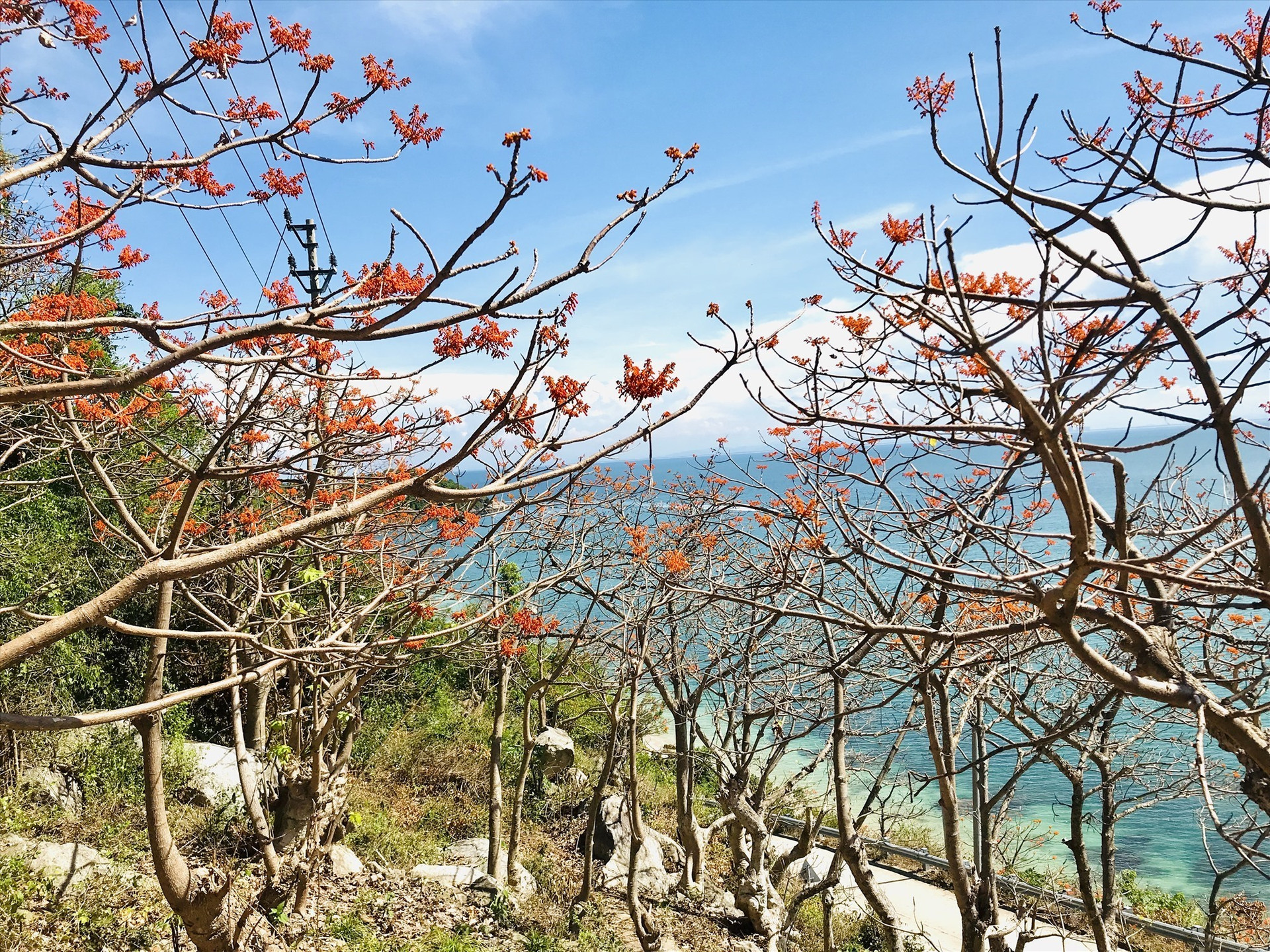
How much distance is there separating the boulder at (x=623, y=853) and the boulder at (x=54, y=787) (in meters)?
5.36

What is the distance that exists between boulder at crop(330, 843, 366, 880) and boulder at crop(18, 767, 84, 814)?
2499mm

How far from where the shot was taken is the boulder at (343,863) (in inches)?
298

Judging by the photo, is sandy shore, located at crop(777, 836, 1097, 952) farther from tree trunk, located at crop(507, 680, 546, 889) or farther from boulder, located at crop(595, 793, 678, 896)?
tree trunk, located at crop(507, 680, 546, 889)

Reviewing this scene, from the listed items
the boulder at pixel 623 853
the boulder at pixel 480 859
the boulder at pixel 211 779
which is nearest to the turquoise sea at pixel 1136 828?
the boulder at pixel 623 853

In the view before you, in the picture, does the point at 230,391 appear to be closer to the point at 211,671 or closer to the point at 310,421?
the point at 310,421

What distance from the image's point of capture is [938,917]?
1040cm

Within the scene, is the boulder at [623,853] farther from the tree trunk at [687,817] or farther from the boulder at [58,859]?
the boulder at [58,859]

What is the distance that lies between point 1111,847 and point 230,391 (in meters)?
7.73

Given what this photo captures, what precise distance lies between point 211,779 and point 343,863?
220cm

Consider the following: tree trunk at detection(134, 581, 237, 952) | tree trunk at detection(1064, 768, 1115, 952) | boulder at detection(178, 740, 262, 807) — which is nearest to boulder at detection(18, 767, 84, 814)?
boulder at detection(178, 740, 262, 807)

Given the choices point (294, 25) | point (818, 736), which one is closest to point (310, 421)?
point (294, 25)

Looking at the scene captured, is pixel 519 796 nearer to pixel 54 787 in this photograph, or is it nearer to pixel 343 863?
pixel 343 863

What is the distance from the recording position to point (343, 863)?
25.4ft

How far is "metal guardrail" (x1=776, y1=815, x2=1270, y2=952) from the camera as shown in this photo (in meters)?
7.32
